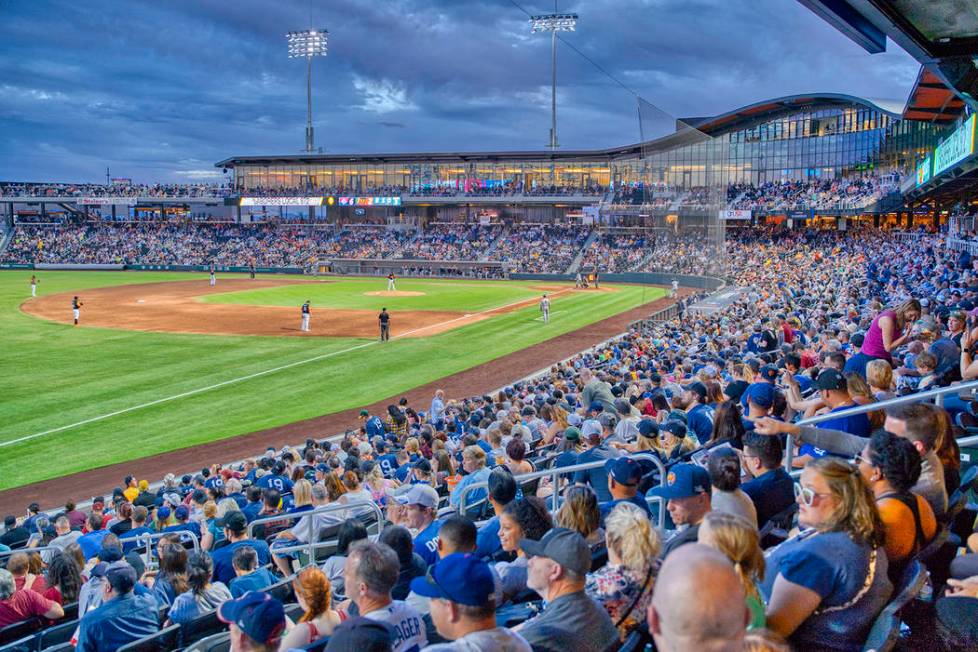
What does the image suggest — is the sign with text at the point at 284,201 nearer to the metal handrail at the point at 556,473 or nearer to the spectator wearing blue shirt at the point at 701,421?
the spectator wearing blue shirt at the point at 701,421

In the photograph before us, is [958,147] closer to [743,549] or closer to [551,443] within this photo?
[551,443]

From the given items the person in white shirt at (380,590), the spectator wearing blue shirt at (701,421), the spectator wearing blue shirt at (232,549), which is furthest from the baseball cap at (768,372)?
the person in white shirt at (380,590)

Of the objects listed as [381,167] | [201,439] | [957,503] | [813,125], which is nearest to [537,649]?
[957,503]

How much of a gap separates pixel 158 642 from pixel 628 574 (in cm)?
385

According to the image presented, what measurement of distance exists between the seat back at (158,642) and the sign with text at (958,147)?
63.4ft

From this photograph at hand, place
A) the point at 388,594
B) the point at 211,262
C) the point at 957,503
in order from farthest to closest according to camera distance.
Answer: the point at 211,262, the point at 957,503, the point at 388,594

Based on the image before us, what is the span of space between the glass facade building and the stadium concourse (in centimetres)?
2646

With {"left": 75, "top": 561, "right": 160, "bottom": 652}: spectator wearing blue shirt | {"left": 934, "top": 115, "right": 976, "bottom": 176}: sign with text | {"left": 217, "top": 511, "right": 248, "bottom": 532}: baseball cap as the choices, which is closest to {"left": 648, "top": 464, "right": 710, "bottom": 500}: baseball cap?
{"left": 75, "top": 561, "right": 160, "bottom": 652}: spectator wearing blue shirt

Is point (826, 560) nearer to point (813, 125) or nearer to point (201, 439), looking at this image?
point (201, 439)

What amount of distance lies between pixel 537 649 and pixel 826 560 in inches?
56.8

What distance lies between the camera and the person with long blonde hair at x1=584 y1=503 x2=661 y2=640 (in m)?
4.16

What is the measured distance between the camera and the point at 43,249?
282ft

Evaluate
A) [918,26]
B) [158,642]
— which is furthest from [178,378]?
[918,26]

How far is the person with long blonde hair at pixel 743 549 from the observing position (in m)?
3.61
